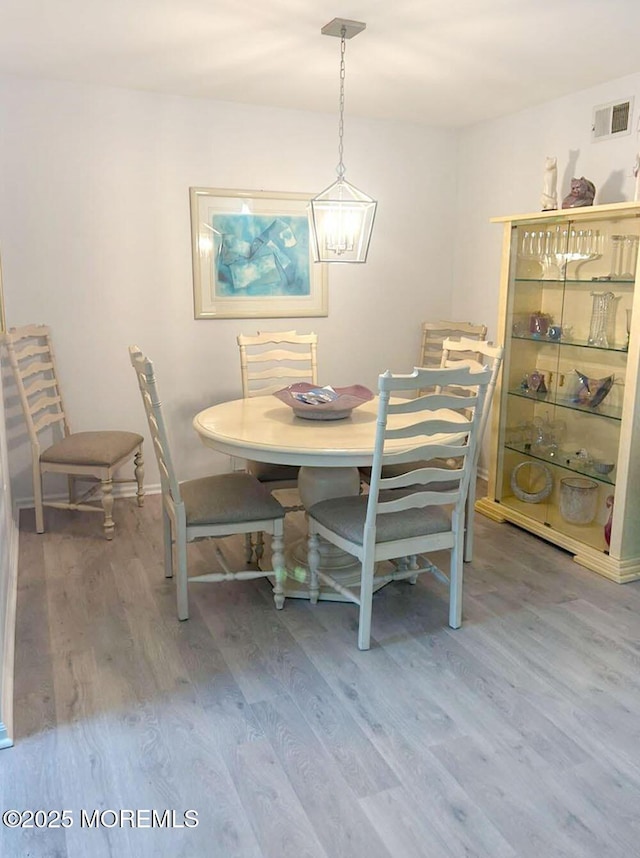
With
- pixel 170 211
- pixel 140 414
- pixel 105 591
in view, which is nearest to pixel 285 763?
pixel 105 591

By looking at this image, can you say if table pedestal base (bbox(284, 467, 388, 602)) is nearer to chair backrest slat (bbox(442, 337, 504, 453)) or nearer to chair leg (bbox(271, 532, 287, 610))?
chair leg (bbox(271, 532, 287, 610))

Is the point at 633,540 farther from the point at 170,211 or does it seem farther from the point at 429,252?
the point at 170,211

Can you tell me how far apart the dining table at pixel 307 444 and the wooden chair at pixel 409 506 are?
0.12 metres

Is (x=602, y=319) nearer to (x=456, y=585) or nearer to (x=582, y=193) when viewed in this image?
(x=582, y=193)

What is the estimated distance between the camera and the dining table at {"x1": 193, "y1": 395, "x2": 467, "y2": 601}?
8.42 ft

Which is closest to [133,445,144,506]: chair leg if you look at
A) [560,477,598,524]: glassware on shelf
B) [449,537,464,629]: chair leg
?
[449,537,464,629]: chair leg

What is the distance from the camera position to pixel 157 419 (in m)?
2.55

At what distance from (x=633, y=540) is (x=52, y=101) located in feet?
12.2

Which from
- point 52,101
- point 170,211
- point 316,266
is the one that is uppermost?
point 52,101

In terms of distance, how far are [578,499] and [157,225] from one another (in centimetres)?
283

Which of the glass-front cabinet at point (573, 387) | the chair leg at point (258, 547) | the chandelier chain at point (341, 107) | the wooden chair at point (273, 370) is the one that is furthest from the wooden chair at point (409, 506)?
the chandelier chain at point (341, 107)

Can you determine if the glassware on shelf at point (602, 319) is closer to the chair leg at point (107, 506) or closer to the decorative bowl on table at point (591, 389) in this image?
the decorative bowl on table at point (591, 389)

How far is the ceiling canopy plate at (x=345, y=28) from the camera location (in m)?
2.73

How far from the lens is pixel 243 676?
2.38 m
